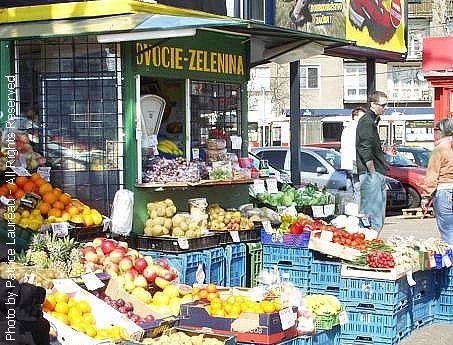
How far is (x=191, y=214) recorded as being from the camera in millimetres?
8859

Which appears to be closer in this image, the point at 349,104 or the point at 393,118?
the point at 393,118

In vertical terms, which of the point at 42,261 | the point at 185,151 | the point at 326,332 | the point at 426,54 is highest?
the point at 426,54

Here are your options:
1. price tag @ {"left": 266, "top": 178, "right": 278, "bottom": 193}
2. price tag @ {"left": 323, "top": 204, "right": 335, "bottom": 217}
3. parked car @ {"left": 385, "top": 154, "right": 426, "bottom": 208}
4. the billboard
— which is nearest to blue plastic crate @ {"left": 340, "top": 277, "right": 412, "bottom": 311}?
price tag @ {"left": 323, "top": 204, "right": 335, "bottom": 217}

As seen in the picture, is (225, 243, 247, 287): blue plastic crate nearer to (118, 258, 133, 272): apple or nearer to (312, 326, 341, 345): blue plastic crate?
(118, 258, 133, 272): apple

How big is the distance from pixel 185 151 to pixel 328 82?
44.9 m

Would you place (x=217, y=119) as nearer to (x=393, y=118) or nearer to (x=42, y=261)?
(x=42, y=261)

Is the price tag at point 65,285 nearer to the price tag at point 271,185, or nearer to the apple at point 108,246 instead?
the apple at point 108,246

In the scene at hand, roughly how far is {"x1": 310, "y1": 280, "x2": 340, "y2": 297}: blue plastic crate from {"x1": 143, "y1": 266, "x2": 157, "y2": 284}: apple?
Answer: 1.86 metres

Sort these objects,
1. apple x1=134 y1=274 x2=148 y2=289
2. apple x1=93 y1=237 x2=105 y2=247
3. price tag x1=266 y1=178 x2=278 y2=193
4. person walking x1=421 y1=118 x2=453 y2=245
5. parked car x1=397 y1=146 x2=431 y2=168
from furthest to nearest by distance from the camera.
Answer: parked car x1=397 y1=146 x2=431 y2=168 < price tag x1=266 y1=178 x2=278 y2=193 < person walking x1=421 y1=118 x2=453 y2=245 < apple x1=93 y1=237 x2=105 y2=247 < apple x1=134 y1=274 x2=148 y2=289

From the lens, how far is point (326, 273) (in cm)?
825

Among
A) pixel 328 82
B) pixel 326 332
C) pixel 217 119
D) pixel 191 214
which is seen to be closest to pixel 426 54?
pixel 217 119

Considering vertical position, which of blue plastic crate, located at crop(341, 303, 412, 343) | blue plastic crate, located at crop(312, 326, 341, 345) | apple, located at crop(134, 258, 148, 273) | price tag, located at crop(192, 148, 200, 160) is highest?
price tag, located at crop(192, 148, 200, 160)

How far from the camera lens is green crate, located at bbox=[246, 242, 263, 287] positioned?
29.5ft

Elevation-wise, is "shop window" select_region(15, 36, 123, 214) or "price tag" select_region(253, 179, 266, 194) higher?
"shop window" select_region(15, 36, 123, 214)
